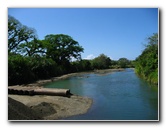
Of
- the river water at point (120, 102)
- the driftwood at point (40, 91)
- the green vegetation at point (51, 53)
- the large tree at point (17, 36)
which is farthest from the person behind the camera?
the driftwood at point (40, 91)

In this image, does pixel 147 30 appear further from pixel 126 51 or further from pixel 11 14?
pixel 11 14

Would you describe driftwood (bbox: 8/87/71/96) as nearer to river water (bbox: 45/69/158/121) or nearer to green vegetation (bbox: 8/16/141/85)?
green vegetation (bbox: 8/16/141/85)

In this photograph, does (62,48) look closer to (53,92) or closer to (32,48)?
(53,92)

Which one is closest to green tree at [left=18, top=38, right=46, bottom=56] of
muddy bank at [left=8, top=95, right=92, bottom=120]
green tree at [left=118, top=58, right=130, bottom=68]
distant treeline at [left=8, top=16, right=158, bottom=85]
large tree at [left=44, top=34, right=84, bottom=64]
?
distant treeline at [left=8, top=16, right=158, bottom=85]

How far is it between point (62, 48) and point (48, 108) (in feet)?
5.92

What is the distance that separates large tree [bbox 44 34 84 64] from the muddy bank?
117 centimetres

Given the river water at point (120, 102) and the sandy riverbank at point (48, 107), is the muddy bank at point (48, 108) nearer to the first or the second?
the sandy riverbank at point (48, 107)

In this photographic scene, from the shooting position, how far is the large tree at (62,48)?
6180mm

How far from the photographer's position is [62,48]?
7375 mm

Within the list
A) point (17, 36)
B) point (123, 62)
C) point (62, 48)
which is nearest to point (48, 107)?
point (62, 48)

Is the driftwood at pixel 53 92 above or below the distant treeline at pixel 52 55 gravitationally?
below

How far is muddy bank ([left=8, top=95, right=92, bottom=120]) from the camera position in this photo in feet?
17.1

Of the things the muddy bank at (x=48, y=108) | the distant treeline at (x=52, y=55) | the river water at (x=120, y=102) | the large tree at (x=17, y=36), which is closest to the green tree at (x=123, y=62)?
the distant treeline at (x=52, y=55)

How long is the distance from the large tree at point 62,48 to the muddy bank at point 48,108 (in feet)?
3.83
